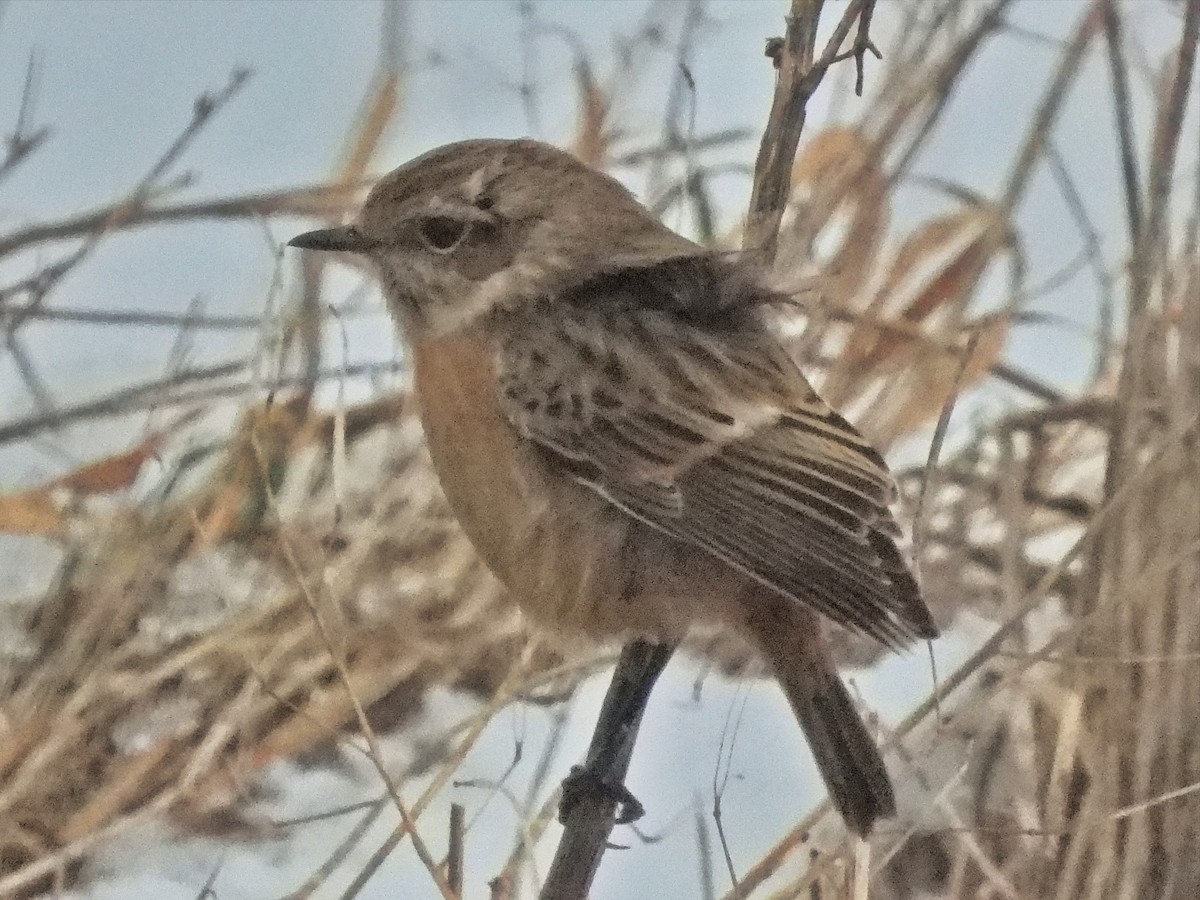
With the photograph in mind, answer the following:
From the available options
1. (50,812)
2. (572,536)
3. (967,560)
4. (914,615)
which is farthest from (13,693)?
(967,560)

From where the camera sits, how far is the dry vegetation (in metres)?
1.43

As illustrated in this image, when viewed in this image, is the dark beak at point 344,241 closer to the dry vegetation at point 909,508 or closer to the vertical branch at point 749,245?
the dry vegetation at point 909,508

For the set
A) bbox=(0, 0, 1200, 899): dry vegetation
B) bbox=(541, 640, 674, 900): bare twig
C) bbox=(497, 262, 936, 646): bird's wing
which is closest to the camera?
bbox=(497, 262, 936, 646): bird's wing

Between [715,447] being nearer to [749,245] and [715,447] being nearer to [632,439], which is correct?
[632,439]

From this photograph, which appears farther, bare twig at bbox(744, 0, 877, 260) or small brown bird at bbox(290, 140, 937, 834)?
bare twig at bbox(744, 0, 877, 260)

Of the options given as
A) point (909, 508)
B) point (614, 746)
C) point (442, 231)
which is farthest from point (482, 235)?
point (909, 508)

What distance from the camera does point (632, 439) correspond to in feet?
3.83

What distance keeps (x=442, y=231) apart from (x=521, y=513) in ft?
0.91

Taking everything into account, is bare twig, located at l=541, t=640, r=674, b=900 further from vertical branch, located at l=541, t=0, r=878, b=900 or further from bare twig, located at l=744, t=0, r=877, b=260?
bare twig, located at l=744, t=0, r=877, b=260

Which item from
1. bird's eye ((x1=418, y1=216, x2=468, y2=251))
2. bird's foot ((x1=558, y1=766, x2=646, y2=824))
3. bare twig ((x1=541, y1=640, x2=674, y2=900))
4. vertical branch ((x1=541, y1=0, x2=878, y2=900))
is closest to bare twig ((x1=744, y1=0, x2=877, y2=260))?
vertical branch ((x1=541, y1=0, x2=878, y2=900))

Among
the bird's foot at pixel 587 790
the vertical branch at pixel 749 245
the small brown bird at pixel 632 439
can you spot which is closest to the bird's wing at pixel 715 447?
the small brown bird at pixel 632 439

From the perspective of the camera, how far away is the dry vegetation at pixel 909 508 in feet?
4.69

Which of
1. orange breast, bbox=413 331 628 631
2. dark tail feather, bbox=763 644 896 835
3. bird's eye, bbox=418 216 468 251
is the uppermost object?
bird's eye, bbox=418 216 468 251

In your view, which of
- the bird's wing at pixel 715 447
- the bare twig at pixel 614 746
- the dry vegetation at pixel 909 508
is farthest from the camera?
the dry vegetation at pixel 909 508
